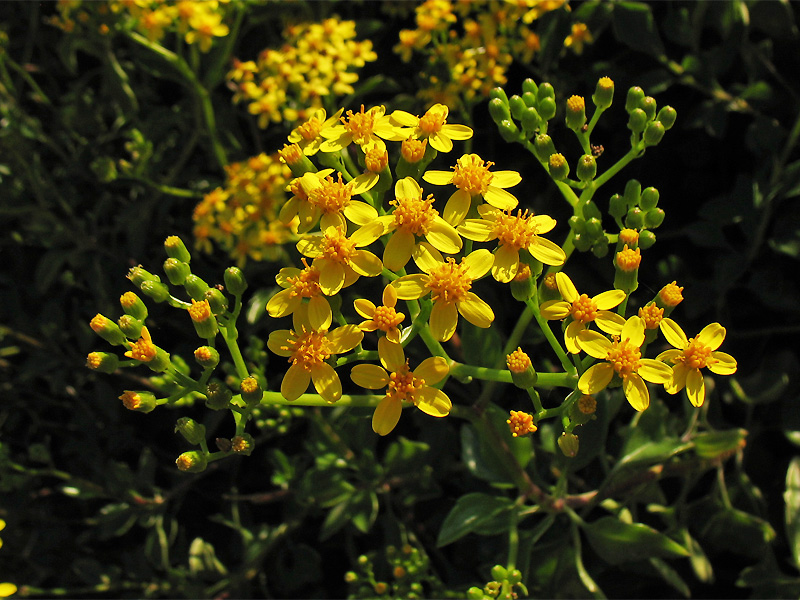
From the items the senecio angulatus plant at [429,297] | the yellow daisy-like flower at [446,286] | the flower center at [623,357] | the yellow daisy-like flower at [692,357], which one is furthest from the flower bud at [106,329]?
the yellow daisy-like flower at [692,357]

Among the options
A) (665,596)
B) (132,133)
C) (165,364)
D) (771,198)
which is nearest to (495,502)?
(665,596)

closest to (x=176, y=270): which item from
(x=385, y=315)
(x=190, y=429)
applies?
(x=190, y=429)

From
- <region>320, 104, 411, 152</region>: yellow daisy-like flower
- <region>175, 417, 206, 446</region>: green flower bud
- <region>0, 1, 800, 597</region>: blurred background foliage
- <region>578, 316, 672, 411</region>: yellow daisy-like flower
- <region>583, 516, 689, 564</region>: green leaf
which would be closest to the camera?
<region>578, 316, 672, 411</region>: yellow daisy-like flower

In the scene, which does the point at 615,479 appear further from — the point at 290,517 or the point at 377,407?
the point at 290,517

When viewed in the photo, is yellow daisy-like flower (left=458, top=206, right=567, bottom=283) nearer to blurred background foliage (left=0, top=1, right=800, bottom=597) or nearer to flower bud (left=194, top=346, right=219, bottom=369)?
blurred background foliage (left=0, top=1, right=800, bottom=597)

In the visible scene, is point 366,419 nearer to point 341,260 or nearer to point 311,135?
point 341,260

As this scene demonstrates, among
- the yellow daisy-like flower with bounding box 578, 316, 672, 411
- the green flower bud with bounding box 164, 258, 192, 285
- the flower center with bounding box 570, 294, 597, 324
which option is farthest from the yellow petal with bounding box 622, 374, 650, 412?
the green flower bud with bounding box 164, 258, 192, 285
